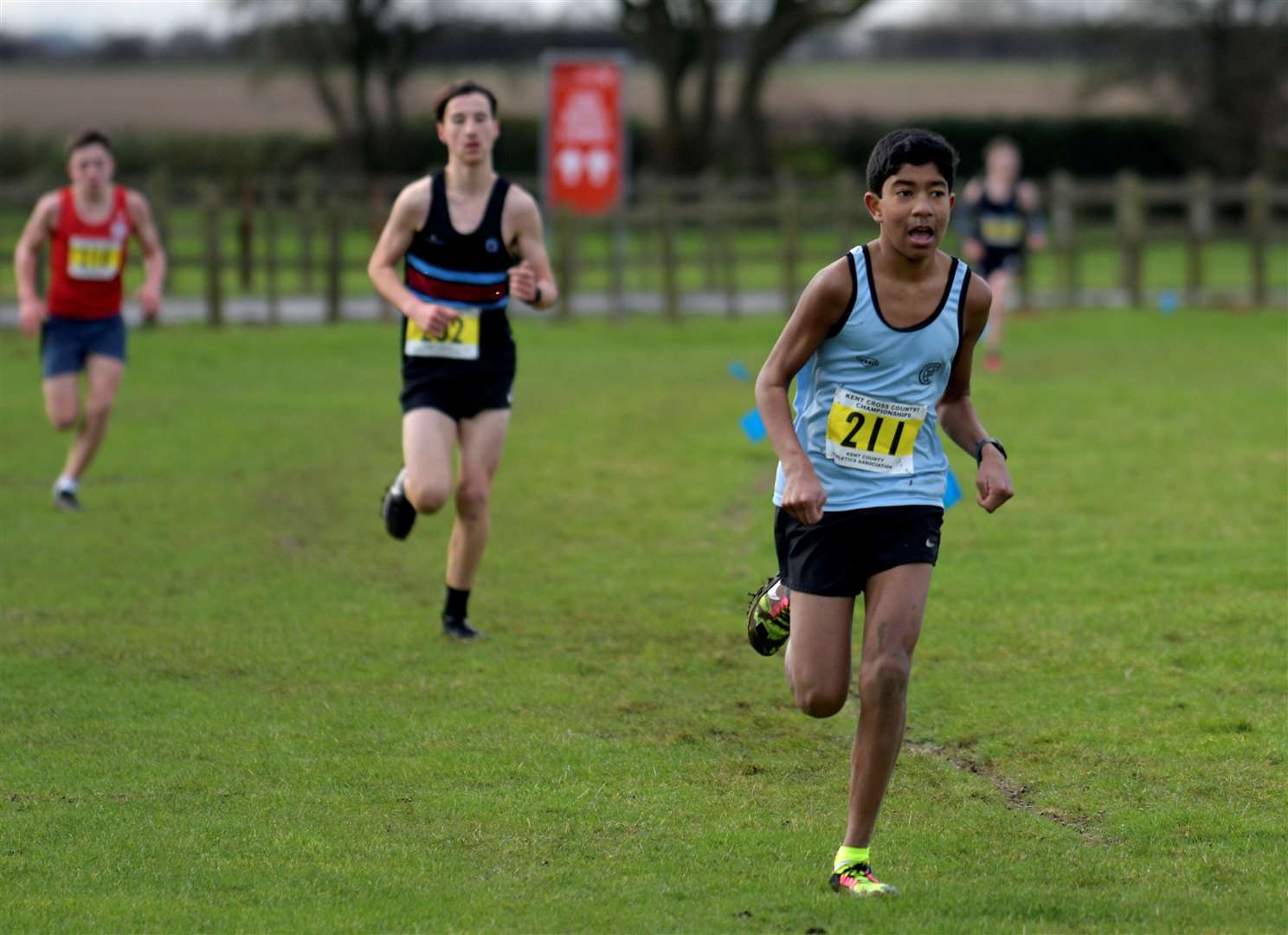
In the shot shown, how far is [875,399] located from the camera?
209 inches

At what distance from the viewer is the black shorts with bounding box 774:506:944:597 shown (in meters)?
5.26

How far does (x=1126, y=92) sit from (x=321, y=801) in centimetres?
5644

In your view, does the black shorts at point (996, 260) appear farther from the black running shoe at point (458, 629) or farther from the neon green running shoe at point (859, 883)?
the neon green running shoe at point (859, 883)

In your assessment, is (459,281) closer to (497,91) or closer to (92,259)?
(92,259)

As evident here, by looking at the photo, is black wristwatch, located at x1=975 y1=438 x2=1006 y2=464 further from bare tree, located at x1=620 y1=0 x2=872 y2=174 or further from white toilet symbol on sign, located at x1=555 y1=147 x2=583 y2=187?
bare tree, located at x1=620 y1=0 x2=872 y2=174

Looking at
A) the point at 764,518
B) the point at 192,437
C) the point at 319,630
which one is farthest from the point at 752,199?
the point at 319,630

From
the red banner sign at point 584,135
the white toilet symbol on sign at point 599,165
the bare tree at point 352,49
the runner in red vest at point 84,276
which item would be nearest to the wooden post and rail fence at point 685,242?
the red banner sign at point 584,135

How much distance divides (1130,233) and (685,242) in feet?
23.5

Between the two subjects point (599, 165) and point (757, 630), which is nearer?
point (757, 630)

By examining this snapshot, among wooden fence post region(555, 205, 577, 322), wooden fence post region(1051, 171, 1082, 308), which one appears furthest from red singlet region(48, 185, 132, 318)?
wooden fence post region(1051, 171, 1082, 308)

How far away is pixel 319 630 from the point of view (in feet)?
29.2

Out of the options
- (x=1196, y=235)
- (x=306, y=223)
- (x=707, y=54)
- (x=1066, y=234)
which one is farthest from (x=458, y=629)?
(x=707, y=54)

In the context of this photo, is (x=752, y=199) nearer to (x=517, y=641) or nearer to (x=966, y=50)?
(x=966, y=50)

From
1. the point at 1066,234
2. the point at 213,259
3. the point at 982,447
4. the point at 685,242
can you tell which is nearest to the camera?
the point at 982,447
